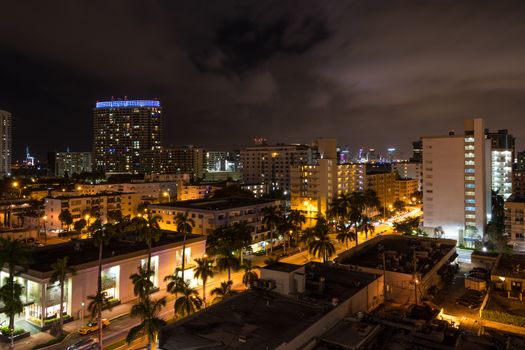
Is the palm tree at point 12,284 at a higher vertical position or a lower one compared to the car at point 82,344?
higher

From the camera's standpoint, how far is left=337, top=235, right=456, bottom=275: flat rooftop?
4447cm

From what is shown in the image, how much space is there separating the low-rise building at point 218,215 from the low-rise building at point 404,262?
83.4 ft

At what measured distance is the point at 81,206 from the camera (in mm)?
93688

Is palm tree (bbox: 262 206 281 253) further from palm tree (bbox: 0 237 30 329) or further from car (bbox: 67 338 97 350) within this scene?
palm tree (bbox: 0 237 30 329)

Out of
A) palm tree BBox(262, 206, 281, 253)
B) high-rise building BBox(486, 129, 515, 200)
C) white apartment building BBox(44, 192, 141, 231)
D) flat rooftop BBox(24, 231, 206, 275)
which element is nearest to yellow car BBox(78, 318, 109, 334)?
flat rooftop BBox(24, 231, 206, 275)

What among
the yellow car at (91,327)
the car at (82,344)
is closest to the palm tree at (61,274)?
the yellow car at (91,327)

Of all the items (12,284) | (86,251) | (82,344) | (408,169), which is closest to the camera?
(82,344)

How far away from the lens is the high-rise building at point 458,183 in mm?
77750

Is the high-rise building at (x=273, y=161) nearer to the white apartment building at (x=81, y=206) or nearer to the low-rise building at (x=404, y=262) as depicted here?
the white apartment building at (x=81, y=206)

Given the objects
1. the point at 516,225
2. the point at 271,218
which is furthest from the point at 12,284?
the point at 516,225

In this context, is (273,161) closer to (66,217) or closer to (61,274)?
(66,217)

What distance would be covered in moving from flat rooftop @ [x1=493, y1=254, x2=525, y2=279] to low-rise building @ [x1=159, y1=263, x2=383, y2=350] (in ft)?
52.1

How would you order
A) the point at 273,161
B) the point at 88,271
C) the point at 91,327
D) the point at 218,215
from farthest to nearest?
the point at 273,161 → the point at 218,215 → the point at 88,271 → the point at 91,327

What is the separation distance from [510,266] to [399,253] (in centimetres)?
1248
